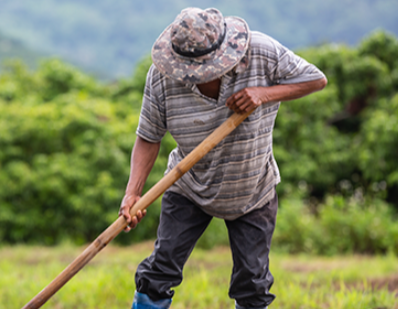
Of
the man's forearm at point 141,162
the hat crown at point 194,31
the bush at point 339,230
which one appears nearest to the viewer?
the hat crown at point 194,31

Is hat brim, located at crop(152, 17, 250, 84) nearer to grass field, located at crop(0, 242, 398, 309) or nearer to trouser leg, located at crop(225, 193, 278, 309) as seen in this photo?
trouser leg, located at crop(225, 193, 278, 309)

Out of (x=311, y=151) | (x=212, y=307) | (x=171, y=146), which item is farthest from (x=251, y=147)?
(x=311, y=151)

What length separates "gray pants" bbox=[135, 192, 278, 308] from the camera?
2.29m

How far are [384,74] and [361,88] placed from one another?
63cm

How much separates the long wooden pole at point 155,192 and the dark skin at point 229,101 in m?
0.05

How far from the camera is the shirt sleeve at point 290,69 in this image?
6.95 feet

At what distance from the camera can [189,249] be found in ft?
7.82

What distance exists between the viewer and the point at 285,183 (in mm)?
9961

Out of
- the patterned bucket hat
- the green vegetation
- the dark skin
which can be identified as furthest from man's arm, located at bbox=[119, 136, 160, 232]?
the green vegetation

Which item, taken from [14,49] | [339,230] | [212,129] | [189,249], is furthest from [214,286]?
[14,49]

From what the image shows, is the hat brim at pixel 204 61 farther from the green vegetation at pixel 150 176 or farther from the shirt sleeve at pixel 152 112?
the green vegetation at pixel 150 176

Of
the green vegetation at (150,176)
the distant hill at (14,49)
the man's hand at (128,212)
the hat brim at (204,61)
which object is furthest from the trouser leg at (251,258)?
the distant hill at (14,49)

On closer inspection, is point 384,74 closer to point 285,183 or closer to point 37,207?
point 285,183

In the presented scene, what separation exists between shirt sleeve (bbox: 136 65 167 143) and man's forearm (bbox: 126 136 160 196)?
1.7 inches
